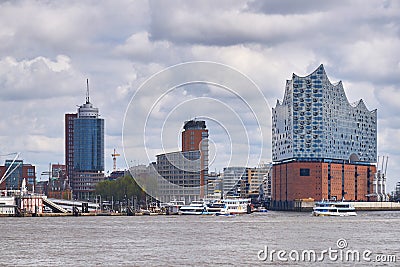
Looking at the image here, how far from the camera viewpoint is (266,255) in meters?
59.8

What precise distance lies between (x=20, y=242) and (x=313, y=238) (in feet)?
77.0

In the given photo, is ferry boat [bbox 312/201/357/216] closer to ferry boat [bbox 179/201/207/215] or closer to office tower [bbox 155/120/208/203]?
ferry boat [bbox 179/201/207/215]

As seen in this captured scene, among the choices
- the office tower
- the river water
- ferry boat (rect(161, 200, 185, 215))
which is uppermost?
the office tower

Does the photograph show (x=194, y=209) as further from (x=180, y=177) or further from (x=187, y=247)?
(x=187, y=247)

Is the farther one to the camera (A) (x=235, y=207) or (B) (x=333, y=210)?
(A) (x=235, y=207)

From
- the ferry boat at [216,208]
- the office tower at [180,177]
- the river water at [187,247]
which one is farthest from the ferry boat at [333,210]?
the river water at [187,247]

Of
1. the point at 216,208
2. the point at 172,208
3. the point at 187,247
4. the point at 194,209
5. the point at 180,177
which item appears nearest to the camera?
the point at 187,247

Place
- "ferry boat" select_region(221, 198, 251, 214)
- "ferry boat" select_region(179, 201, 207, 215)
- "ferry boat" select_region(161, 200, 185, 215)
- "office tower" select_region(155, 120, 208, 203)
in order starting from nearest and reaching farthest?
"ferry boat" select_region(221, 198, 251, 214)
"ferry boat" select_region(179, 201, 207, 215)
"ferry boat" select_region(161, 200, 185, 215)
"office tower" select_region(155, 120, 208, 203)

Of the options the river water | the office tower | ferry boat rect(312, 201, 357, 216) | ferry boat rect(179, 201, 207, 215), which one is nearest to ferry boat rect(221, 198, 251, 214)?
ferry boat rect(179, 201, 207, 215)

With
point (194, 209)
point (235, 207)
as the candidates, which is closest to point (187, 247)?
point (235, 207)

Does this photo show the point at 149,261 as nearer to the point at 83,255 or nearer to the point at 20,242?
the point at 83,255

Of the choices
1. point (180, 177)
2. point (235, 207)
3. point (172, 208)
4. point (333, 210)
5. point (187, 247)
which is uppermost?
point (180, 177)

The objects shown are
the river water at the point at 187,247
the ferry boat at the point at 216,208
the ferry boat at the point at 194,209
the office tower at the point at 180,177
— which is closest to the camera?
the river water at the point at 187,247

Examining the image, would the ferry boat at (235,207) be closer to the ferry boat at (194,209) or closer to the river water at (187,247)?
the ferry boat at (194,209)
